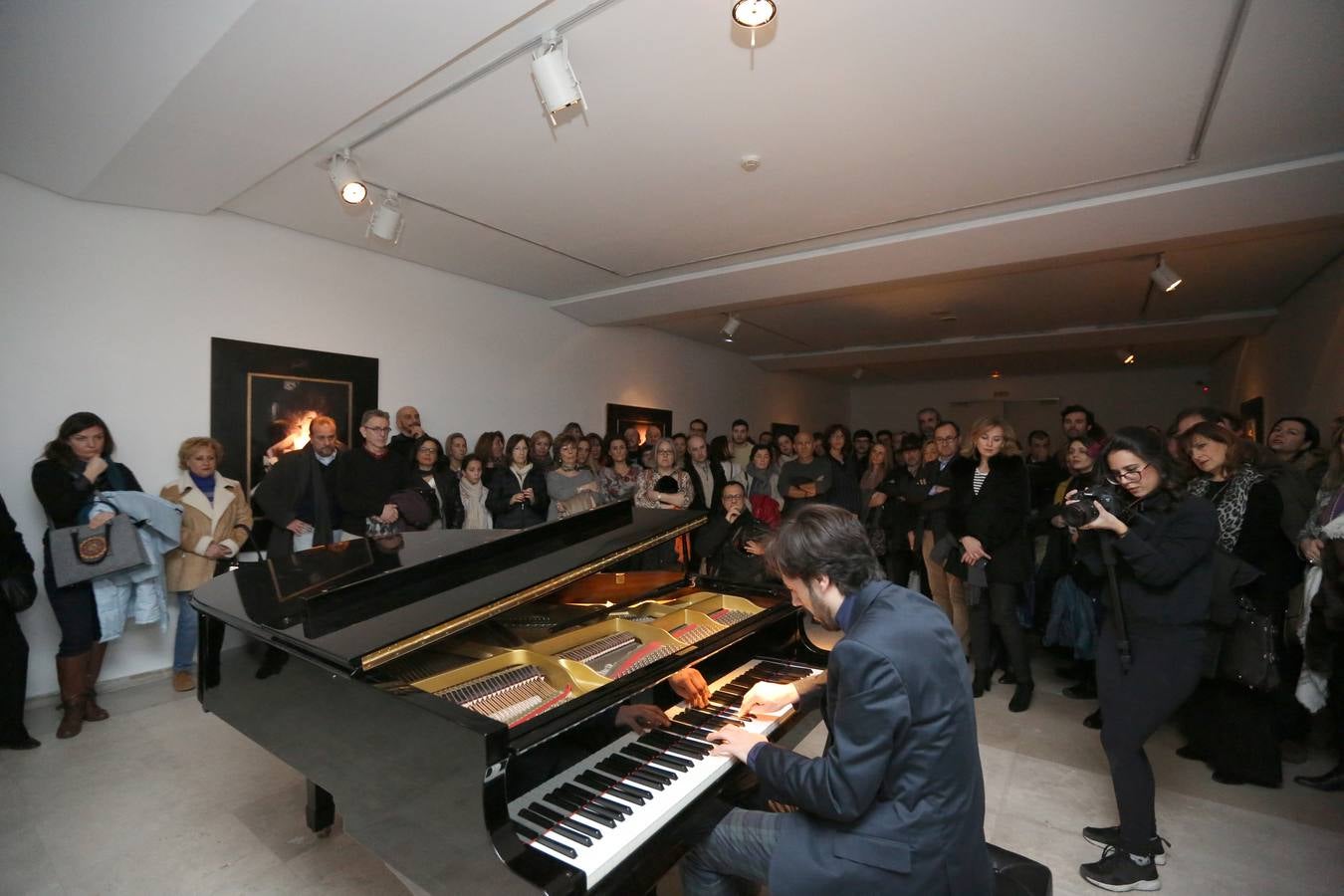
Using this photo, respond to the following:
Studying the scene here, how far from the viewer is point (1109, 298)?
627 centimetres

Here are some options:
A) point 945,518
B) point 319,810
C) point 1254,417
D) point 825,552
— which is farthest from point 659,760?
point 1254,417

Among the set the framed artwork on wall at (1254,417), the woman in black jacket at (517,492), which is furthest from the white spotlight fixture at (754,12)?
the framed artwork on wall at (1254,417)

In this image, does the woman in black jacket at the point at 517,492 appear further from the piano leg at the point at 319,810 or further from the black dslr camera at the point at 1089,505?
the black dslr camera at the point at 1089,505

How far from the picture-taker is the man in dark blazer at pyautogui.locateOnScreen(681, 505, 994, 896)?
3.96 ft

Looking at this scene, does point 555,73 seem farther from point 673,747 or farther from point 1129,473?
point 1129,473

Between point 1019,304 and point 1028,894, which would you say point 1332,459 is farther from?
point 1019,304

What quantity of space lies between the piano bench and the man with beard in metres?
4.05

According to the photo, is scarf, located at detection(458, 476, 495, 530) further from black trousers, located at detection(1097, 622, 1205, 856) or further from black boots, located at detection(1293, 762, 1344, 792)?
black boots, located at detection(1293, 762, 1344, 792)

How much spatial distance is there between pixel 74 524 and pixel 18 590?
424 millimetres

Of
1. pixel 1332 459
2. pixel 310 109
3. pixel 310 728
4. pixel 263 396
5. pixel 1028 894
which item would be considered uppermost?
pixel 310 109

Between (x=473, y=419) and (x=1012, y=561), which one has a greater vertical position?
(x=473, y=419)

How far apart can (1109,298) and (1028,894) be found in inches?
252

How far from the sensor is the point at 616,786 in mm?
1399

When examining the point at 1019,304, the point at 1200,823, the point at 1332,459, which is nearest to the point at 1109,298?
the point at 1019,304
